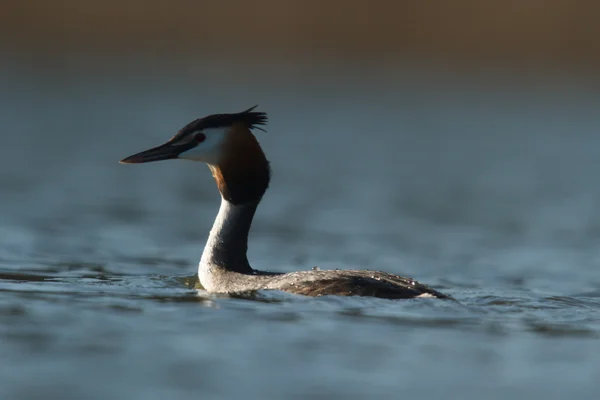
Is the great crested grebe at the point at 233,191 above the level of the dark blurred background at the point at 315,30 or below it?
below

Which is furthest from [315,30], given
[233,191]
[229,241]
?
[229,241]

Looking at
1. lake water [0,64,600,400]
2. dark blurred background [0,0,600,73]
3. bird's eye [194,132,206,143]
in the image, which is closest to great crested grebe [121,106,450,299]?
bird's eye [194,132,206,143]

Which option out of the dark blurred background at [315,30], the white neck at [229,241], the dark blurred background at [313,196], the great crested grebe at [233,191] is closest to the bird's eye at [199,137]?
the great crested grebe at [233,191]

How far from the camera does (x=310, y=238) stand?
16.1 m

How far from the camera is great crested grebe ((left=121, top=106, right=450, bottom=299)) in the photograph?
11117mm

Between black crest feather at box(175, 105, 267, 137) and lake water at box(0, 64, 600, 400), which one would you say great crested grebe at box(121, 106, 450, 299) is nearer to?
black crest feather at box(175, 105, 267, 137)

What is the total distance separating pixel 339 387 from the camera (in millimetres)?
8023

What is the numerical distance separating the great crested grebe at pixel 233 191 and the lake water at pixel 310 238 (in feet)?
0.98

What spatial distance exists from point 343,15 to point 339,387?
2937 centimetres

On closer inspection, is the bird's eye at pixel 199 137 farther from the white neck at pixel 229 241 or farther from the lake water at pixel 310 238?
the lake water at pixel 310 238

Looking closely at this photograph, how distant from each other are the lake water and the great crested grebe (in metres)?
0.30

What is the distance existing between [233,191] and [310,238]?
423 cm

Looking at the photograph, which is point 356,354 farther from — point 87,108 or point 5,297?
point 87,108

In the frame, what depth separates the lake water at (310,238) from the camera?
334 inches
